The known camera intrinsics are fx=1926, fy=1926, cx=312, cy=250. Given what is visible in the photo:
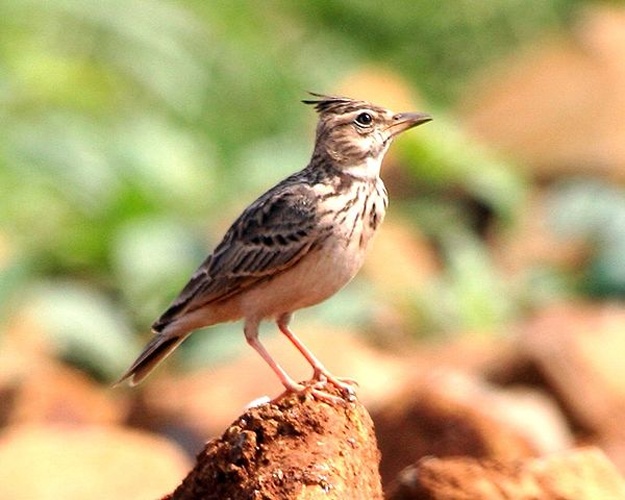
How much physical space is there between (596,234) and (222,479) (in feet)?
34.8

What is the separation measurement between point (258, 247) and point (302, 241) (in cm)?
32

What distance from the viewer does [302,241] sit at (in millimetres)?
8578

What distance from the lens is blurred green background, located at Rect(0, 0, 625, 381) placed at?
15.8m

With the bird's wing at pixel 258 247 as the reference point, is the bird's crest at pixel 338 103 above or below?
above

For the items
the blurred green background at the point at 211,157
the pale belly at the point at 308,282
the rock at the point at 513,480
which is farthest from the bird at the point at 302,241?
the blurred green background at the point at 211,157

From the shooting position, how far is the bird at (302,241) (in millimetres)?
8492

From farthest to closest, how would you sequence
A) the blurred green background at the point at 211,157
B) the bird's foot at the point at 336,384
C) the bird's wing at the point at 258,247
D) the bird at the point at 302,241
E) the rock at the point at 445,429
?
the blurred green background at the point at 211,157 < the rock at the point at 445,429 < the bird's wing at the point at 258,247 < the bird at the point at 302,241 < the bird's foot at the point at 336,384

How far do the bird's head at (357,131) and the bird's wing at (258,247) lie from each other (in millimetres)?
243

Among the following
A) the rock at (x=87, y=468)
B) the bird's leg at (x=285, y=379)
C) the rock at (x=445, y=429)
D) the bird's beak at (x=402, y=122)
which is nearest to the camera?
the bird's leg at (x=285, y=379)

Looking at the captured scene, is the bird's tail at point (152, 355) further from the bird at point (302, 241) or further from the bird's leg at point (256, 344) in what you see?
the bird's leg at point (256, 344)

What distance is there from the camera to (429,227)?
18625mm

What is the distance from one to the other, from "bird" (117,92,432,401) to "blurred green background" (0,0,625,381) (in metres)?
5.77

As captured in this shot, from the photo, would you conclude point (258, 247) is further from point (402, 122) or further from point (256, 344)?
point (402, 122)

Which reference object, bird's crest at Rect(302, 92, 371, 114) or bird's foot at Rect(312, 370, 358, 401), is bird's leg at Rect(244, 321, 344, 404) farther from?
bird's crest at Rect(302, 92, 371, 114)
